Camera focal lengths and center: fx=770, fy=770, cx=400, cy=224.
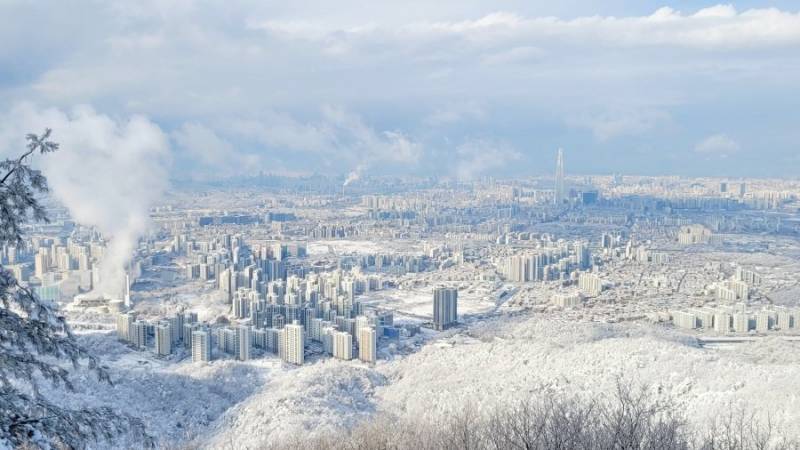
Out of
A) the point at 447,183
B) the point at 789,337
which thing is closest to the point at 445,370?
the point at 789,337

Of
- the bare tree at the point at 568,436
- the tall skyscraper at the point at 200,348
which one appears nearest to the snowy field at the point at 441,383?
the tall skyscraper at the point at 200,348

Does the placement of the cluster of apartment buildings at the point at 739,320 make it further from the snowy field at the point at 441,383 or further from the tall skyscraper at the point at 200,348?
the tall skyscraper at the point at 200,348

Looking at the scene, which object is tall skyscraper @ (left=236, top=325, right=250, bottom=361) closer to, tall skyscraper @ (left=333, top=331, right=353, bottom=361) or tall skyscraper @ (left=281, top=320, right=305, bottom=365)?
tall skyscraper @ (left=281, top=320, right=305, bottom=365)

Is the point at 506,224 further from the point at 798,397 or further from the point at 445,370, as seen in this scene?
the point at 798,397

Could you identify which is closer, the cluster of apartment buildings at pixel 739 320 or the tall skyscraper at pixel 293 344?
the tall skyscraper at pixel 293 344

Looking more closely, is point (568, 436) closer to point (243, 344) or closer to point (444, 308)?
point (243, 344)

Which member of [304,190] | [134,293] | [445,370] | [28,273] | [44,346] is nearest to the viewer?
[44,346]

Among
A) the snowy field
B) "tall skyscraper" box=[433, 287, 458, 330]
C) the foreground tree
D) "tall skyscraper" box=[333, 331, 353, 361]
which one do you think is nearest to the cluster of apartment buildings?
the snowy field
